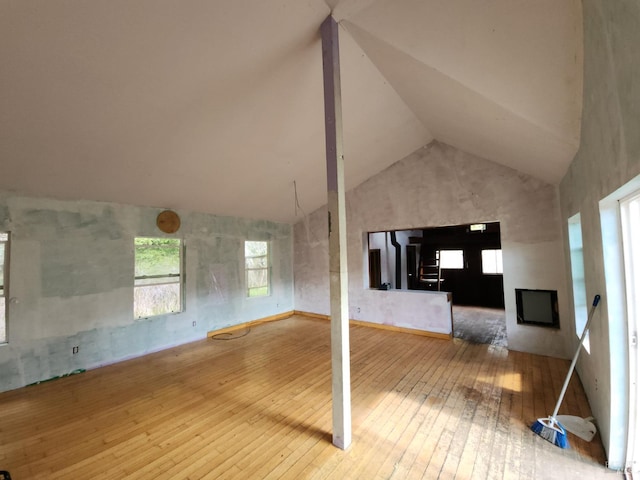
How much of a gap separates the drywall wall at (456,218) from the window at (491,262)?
13.8 feet

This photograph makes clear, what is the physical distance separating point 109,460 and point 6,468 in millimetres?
757

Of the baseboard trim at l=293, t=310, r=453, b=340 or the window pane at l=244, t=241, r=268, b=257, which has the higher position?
the window pane at l=244, t=241, r=268, b=257

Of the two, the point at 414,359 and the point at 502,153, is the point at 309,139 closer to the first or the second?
the point at 502,153

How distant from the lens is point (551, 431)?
Result: 2.21 m

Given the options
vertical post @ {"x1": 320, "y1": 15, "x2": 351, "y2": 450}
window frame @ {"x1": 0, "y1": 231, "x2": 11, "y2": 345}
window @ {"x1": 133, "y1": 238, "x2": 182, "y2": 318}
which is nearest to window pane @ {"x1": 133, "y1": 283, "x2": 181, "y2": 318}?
window @ {"x1": 133, "y1": 238, "x2": 182, "y2": 318}

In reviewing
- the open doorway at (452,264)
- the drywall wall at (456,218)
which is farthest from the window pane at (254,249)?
the open doorway at (452,264)

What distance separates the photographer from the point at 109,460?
6.92 feet

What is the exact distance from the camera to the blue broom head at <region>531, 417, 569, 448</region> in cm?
214

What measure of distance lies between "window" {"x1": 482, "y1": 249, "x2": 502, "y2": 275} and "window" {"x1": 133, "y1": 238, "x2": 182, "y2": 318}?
337 inches

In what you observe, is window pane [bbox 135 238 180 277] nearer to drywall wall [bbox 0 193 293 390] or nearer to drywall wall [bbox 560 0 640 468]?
drywall wall [bbox 0 193 293 390]

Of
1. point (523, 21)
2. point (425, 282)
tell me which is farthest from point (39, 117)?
point (425, 282)

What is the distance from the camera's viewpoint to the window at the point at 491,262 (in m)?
8.05

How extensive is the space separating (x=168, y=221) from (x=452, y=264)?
8.46 meters

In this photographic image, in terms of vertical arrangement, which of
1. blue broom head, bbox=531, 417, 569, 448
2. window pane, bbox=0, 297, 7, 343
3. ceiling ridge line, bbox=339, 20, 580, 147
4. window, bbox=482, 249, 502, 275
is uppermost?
ceiling ridge line, bbox=339, 20, 580, 147
